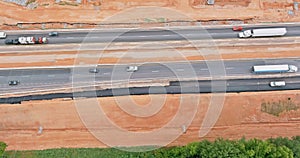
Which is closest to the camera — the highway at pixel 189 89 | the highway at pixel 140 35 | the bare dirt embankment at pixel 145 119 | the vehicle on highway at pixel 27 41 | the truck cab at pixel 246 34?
the bare dirt embankment at pixel 145 119

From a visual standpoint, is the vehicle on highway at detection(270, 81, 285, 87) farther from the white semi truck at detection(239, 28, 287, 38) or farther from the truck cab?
the truck cab

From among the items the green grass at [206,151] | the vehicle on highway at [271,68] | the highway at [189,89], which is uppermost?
the vehicle on highway at [271,68]

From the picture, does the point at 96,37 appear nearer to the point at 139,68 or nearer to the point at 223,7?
the point at 139,68

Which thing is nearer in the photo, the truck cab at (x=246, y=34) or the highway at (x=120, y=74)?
the highway at (x=120, y=74)

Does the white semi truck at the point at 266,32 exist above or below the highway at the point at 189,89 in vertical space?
above

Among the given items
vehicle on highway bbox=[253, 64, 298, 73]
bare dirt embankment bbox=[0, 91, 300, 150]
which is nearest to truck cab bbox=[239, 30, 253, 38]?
vehicle on highway bbox=[253, 64, 298, 73]

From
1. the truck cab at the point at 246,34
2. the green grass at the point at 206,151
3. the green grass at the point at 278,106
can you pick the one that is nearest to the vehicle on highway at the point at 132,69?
the green grass at the point at 206,151

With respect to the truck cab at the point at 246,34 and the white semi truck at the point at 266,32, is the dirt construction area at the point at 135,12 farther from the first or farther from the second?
the white semi truck at the point at 266,32
